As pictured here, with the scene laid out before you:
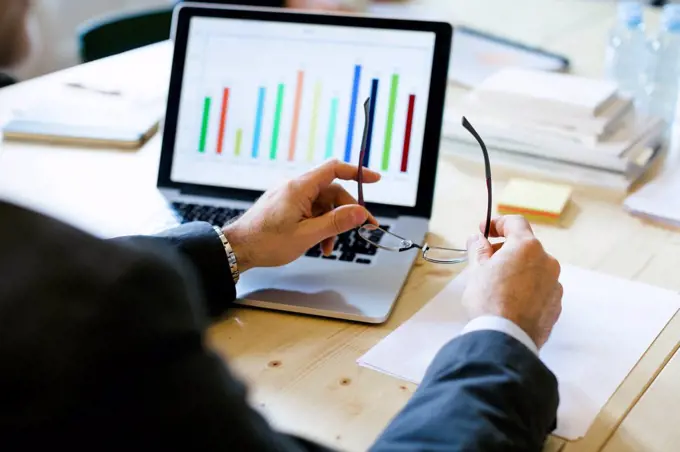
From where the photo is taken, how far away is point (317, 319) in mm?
1096

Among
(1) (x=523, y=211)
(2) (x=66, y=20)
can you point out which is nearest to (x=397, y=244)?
(1) (x=523, y=211)

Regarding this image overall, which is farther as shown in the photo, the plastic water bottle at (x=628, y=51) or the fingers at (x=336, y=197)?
the plastic water bottle at (x=628, y=51)

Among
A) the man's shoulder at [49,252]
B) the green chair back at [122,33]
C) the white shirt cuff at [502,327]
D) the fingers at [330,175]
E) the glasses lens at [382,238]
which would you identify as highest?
the man's shoulder at [49,252]

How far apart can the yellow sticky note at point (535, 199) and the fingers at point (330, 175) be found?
0.87ft

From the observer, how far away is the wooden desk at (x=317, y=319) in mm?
908

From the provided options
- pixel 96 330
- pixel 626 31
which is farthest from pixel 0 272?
pixel 626 31

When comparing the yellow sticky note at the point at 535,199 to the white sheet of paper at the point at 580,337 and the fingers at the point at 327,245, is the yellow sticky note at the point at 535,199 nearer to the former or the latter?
the white sheet of paper at the point at 580,337

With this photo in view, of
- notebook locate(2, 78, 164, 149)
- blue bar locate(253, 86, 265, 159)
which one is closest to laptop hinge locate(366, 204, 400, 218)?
blue bar locate(253, 86, 265, 159)

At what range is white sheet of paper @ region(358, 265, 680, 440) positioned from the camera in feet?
3.07

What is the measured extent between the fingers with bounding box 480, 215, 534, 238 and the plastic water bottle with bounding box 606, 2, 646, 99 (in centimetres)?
74

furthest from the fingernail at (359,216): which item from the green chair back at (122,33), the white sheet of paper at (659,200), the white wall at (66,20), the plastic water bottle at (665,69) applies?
the white wall at (66,20)

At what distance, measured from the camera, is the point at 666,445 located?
87 cm

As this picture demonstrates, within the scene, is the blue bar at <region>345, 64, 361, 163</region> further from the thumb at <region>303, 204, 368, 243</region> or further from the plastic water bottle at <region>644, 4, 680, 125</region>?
the plastic water bottle at <region>644, 4, 680, 125</region>

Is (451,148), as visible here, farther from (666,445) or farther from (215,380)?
(215,380)
